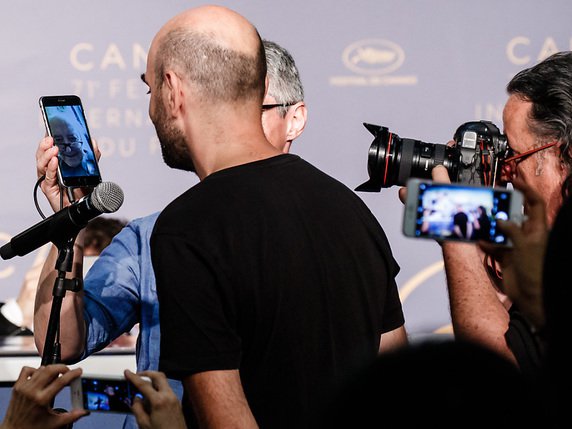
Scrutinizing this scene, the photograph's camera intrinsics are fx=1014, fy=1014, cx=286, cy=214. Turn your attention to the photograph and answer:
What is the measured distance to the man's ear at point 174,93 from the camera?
171 centimetres

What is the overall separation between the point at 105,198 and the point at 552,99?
3.03ft

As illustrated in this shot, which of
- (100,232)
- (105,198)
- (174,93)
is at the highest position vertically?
(174,93)

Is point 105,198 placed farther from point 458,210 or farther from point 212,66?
point 458,210

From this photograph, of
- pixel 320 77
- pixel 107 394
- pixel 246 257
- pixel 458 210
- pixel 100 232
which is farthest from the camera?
pixel 320 77

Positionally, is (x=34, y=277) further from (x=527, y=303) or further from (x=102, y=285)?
(x=527, y=303)

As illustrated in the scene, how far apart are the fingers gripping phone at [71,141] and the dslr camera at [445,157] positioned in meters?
0.56

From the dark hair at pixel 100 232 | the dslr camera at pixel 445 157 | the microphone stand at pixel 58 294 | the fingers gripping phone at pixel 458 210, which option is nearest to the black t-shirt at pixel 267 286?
the fingers gripping phone at pixel 458 210

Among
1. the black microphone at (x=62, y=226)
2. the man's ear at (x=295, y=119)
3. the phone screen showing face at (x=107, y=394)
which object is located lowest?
the phone screen showing face at (x=107, y=394)

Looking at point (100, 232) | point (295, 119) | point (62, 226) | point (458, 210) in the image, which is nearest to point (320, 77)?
point (100, 232)

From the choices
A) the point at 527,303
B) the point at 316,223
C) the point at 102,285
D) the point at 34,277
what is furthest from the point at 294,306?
the point at 34,277

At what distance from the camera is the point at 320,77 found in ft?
11.9

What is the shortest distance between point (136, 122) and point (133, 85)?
0.13m

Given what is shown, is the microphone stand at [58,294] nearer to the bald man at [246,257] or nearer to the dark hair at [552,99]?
the bald man at [246,257]

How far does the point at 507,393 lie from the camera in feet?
2.50
